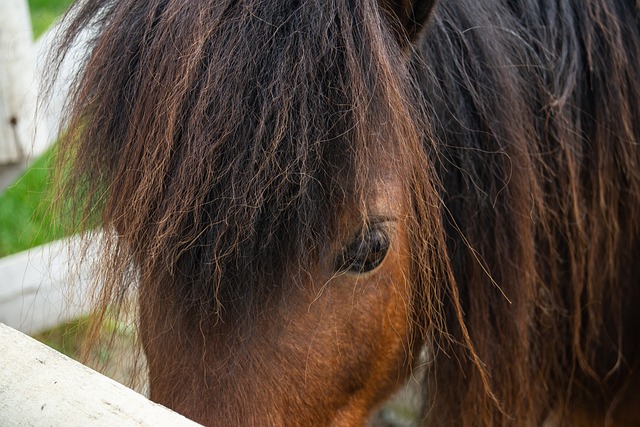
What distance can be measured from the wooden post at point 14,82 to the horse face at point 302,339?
1201 millimetres

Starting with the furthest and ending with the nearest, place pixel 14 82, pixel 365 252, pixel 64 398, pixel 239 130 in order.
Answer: pixel 14 82
pixel 365 252
pixel 239 130
pixel 64 398

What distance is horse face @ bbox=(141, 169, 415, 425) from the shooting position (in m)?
1.05

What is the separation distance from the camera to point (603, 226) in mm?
1503

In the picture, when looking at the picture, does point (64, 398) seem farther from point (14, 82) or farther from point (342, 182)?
point (14, 82)

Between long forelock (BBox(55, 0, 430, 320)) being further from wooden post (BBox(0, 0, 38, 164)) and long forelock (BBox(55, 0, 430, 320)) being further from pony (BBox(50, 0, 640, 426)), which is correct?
wooden post (BBox(0, 0, 38, 164))

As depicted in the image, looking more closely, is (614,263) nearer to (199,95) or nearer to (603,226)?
(603,226)

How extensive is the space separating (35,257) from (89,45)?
1.67 meters

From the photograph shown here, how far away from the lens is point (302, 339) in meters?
1.10

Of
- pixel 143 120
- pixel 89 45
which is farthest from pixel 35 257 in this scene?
pixel 143 120

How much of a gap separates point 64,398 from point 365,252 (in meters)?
0.56

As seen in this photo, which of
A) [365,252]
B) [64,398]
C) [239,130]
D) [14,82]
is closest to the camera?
[64,398]

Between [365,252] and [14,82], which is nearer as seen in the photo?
[365,252]

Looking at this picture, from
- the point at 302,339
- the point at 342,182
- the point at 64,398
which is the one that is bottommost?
the point at 302,339

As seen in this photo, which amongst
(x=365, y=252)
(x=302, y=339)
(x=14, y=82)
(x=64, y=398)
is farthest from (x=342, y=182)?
(x=14, y=82)
